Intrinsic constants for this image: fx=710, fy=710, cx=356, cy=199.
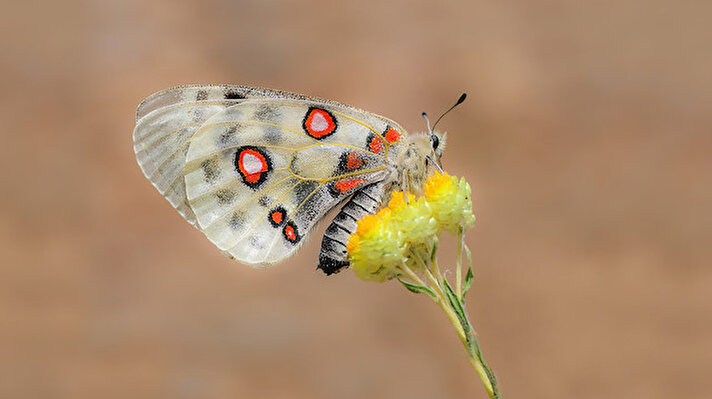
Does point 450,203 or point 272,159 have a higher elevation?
point 272,159

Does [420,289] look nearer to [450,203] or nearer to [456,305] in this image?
[456,305]

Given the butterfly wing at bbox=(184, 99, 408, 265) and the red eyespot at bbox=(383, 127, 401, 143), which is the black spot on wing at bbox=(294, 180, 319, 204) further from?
the red eyespot at bbox=(383, 127, 401, 143)

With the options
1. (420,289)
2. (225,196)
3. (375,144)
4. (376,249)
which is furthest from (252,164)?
(420,289)

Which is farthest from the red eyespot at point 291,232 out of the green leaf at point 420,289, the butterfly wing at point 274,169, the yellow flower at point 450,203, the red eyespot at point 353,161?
the green leaf at point 420,289

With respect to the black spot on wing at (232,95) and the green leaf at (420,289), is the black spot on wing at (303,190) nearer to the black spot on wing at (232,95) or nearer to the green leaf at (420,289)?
the black spot on wing at (232,95)

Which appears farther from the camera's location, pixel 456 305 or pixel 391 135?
pixel 391 135

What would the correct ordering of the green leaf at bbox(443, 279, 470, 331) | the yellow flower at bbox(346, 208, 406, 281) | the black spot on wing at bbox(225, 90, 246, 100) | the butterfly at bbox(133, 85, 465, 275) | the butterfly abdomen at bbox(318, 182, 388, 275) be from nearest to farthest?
the green leaf at bbox(443, 279, 470, 331), the yellow flower at bbox(346, 208, 406, 281), the butterfly abdomen at bbox(318, 182, 388, 275), the butterfly at bbox(133, 85, 465, 275), the black spot on wing at bbox(225, 90, 246, 100)

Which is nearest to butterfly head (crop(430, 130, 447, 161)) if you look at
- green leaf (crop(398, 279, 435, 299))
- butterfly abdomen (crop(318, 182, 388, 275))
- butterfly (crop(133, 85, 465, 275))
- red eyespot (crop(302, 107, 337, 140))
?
butterfly (crop(133, 85, 465, 275))

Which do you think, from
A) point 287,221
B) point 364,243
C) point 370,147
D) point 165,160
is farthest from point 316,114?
point 364,243
